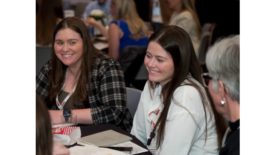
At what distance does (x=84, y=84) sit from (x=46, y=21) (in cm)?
264

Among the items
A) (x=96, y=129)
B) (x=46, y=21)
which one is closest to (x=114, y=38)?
(x=46, y=21)

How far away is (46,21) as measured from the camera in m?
5.19

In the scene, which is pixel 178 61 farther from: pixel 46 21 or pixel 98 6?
pixel 98 6

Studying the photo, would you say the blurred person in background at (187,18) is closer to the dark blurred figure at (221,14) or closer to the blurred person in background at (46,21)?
the dark blurred figure at (221,14)

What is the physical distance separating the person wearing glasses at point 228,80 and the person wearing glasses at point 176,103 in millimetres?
396

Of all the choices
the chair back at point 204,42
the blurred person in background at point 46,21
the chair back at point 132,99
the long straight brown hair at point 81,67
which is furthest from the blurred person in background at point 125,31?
the long straight brown hair at point 81,67

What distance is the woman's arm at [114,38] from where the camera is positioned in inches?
183

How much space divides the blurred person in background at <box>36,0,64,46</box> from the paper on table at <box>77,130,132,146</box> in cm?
292
